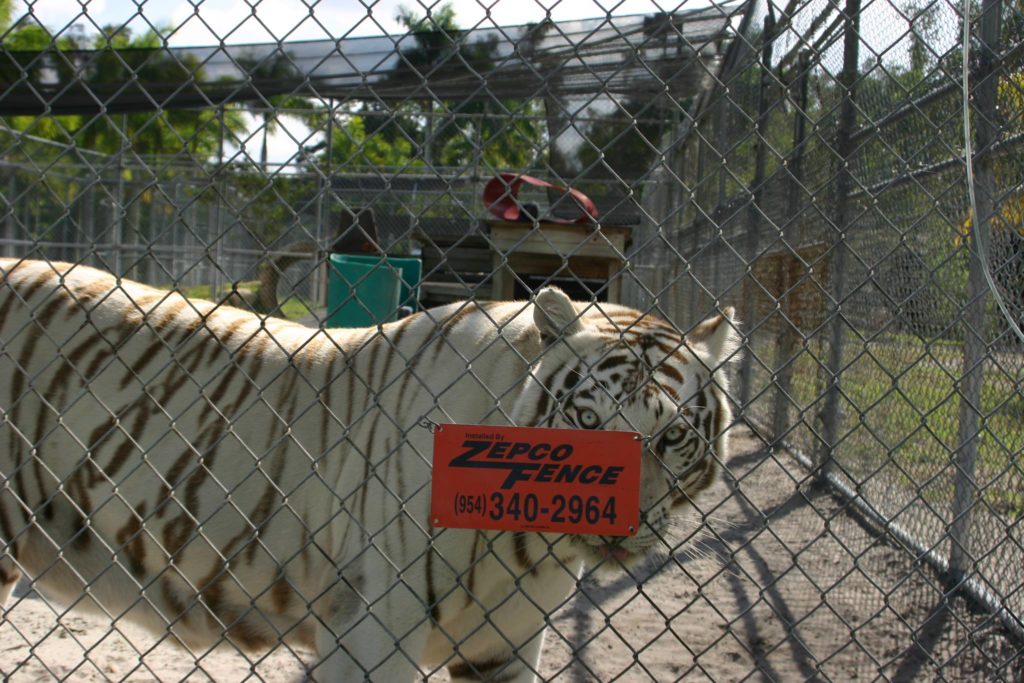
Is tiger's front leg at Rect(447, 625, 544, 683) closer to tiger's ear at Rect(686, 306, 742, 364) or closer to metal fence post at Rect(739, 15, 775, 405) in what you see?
tiger's ear at Rect(686, 306, 742, 364)

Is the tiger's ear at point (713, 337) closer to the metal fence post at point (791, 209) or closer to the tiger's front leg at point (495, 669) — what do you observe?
the tiger's front leg at point (495, 669)

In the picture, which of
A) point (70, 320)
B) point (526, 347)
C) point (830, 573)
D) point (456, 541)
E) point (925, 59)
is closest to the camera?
point (456, 541)

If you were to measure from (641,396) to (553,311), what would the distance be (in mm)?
307

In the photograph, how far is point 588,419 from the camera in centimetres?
221

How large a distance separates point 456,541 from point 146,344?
1.30 meters

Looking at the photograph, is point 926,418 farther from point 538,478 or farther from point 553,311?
point 538,478

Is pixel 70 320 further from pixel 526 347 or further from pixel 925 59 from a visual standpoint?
pixel 925 59

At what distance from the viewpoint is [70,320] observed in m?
2.88

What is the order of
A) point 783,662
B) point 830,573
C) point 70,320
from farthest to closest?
1. point 830,573
2. point 783,662
3. point 70,320

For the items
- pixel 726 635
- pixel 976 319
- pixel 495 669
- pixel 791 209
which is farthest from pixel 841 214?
pixel 495 669

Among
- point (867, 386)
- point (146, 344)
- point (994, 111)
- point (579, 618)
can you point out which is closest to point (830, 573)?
point (867, 386)

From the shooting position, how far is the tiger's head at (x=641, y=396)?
2162mm

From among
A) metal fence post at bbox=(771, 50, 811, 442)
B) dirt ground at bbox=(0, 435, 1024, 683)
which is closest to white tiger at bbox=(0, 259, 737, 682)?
dirt ground at bbox=(0, 435, 1024, 683)

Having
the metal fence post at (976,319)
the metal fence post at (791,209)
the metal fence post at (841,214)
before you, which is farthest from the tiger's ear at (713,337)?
the metal fence post at (791,209)
